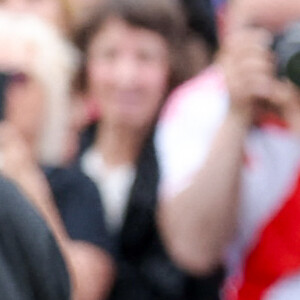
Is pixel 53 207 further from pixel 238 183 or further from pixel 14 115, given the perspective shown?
pixel 238 183

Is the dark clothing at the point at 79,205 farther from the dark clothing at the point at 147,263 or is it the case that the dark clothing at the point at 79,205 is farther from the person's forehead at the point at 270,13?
the person's forehead at the point at 270,13

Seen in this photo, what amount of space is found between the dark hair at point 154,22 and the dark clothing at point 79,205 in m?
0.24

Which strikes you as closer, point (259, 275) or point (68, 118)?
point (259, 275)

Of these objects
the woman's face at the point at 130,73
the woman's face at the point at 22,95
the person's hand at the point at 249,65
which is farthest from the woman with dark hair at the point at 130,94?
the person's hand at the point at 249,65

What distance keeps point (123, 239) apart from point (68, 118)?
202mm

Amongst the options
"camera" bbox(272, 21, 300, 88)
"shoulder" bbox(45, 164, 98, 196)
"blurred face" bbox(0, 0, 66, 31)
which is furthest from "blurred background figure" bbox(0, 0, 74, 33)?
"camera" bbox(272, 21, 300, 88)

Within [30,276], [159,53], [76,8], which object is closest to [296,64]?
[30,276]

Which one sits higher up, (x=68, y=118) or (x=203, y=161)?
(x=203, y=161)

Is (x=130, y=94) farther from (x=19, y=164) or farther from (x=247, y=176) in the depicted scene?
(x=247, y=176)

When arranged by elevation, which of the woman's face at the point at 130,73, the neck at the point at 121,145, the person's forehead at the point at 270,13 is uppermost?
the person's forehead at the point at 270,13

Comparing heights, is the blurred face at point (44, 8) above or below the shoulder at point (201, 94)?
below

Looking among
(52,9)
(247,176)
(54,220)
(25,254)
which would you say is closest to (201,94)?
(247,176)

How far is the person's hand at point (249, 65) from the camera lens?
0.88m

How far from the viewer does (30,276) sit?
2.54ft
